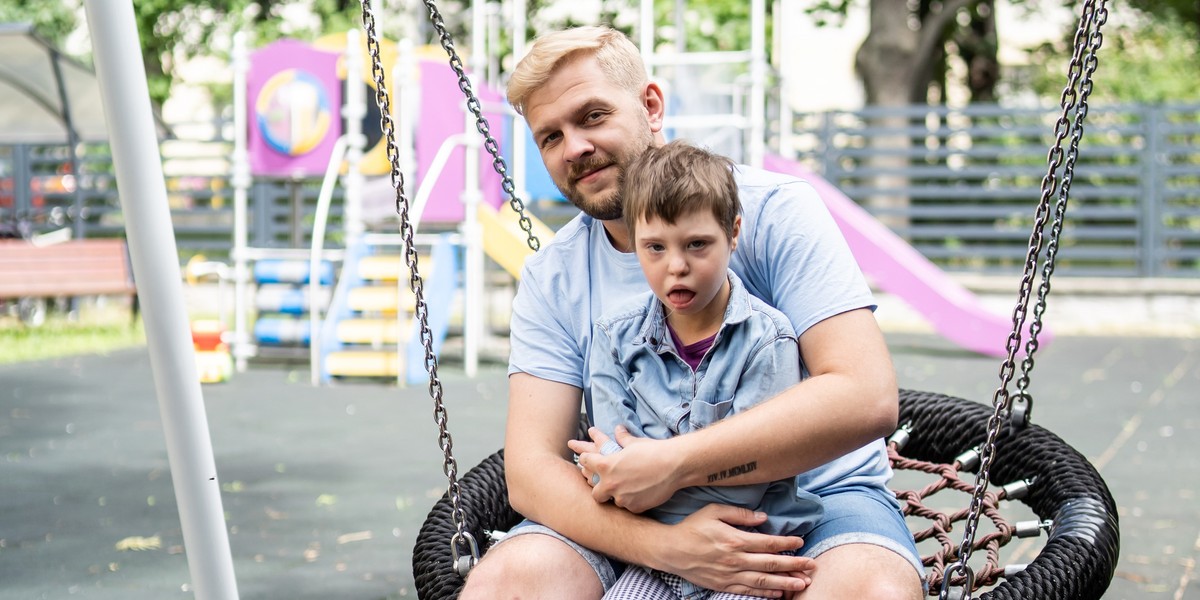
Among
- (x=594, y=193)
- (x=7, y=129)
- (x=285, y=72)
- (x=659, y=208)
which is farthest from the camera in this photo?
(x=7, y=129)

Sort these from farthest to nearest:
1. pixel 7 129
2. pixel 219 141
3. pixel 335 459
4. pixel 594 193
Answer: pixel 219 141 < pixel 7 129 < pixel 335 459 < pixel 594 193

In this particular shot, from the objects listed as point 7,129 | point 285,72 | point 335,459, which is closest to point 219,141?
point 7,129

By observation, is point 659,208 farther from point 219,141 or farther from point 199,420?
point 219,141

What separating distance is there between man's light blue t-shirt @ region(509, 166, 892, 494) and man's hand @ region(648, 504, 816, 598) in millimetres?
195

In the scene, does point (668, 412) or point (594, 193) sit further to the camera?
point (594, 193)

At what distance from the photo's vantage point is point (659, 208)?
1741 millimetres

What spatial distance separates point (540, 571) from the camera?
1.83 metres

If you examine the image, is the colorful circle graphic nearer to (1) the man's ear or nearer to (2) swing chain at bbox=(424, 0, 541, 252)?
(2) swing chain at bbox=(424, 0, 541, 252)

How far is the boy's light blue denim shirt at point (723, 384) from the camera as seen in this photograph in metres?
1.79

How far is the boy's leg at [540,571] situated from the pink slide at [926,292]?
294 inches

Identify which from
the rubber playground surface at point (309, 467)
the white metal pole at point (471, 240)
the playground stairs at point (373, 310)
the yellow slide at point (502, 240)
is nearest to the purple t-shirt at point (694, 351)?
the rubber playground surface at point (309, 467)

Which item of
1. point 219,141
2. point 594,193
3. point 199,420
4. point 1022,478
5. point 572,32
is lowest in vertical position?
point 219,141

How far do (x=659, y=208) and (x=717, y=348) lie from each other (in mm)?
221

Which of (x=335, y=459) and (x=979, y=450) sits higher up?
(x=979, y=450)
